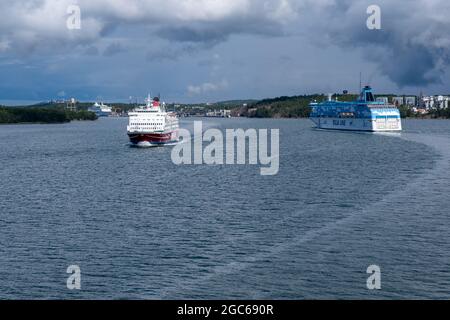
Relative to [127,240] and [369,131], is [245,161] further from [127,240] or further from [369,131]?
[369,131]

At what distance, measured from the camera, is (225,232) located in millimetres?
27188

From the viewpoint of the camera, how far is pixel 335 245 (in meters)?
25.0

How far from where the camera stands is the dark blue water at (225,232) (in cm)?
2045

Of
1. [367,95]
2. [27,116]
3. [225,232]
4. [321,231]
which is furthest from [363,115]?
[27,116]

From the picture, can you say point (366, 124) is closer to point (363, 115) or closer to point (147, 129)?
point (363, 115)

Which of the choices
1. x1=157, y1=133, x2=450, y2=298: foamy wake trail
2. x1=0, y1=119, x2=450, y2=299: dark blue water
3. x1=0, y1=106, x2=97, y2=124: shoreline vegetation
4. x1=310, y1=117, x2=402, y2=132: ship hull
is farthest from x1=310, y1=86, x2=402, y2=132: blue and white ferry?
x1=0, y1=106, x2=97, y2=124: shoreline vegetation

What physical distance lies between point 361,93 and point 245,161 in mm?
66033

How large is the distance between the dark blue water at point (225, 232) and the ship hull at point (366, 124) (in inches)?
2269

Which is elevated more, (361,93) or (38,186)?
(361,93)

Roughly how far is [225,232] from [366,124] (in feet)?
285

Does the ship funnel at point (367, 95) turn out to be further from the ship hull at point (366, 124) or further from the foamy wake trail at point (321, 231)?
the foamy wake trail at point (321, 231)

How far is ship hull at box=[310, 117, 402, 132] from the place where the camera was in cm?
10794

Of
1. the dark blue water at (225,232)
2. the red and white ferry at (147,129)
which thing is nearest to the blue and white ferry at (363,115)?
the red and white ferry at (147,129)

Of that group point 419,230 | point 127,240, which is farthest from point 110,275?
point 419,230
